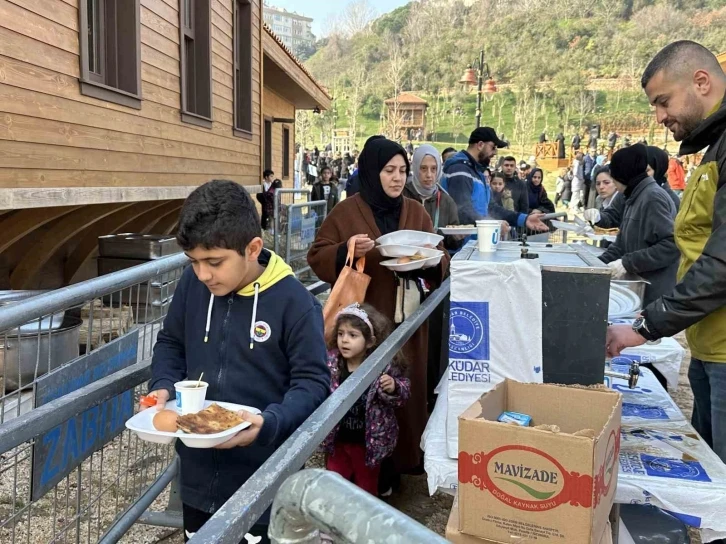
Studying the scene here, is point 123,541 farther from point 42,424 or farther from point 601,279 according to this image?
point 601,279

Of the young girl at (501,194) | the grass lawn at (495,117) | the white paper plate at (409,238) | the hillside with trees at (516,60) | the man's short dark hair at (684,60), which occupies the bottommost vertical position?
the white paper plate at (409,238)

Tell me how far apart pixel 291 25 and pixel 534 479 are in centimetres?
19074

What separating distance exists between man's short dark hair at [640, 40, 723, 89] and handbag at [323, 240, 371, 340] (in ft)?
5.10

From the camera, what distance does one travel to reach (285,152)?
2083cm

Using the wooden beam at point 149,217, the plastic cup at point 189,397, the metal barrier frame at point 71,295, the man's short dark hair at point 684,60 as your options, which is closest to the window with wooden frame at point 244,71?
the wooden beam at point 149,217

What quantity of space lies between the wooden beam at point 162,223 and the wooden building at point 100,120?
0.03 metres

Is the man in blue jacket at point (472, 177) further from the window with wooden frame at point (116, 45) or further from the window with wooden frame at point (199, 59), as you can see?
the window with wooden frame at point (199, 59)

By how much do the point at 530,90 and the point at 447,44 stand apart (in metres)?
26.9

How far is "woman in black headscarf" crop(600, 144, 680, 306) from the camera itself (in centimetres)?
420

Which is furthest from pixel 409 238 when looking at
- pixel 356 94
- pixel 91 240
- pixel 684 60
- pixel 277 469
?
pixel 356 94

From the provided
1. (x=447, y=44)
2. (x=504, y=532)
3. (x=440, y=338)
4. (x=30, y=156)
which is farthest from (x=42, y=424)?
(x=447, y=44)

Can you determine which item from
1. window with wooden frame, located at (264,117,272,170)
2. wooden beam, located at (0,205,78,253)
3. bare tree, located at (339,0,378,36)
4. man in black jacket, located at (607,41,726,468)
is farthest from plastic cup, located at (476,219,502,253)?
bare tree, located at (339,0,378,36)

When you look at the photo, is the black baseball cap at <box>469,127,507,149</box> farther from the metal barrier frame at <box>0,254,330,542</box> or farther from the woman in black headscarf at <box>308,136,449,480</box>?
the metal barrier frame at <box>0,254,330,542</box>

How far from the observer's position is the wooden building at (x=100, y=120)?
185 inches
